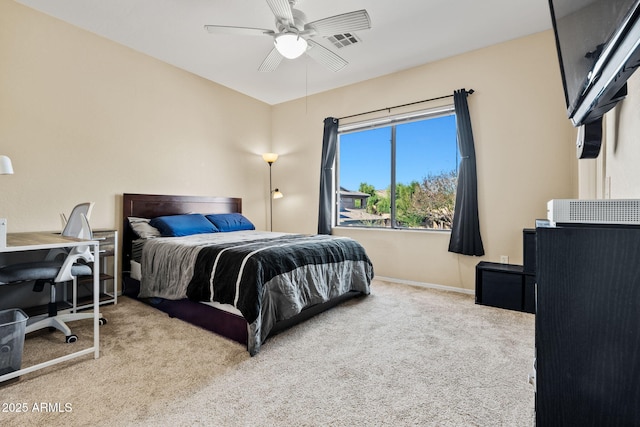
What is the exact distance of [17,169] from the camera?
8.92 feet

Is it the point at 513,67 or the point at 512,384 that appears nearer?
the point at 512,384

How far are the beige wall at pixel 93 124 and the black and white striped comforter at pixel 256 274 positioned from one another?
987 mm

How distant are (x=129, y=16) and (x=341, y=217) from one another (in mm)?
3516

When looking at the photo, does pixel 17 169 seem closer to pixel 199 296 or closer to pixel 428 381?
pixel 199 296

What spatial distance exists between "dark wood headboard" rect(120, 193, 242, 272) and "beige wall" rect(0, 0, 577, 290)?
11 centimetres

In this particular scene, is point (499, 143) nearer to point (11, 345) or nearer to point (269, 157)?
point (269, 157)

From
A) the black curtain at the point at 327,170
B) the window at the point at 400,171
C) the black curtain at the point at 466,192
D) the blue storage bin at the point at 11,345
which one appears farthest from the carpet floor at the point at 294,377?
the black curtain at the point at 327,170

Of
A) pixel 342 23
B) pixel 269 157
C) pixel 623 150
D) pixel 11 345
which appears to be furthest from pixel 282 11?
pixel 269 157

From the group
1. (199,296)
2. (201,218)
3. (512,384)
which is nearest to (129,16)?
(201,218)

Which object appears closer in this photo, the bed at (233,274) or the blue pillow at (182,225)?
the bed at (233,274)

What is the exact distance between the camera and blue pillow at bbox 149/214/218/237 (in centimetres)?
339

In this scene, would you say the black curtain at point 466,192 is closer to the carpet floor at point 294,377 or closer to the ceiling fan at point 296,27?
the carpet floor at point 294,377

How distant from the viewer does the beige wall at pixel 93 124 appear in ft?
8.96

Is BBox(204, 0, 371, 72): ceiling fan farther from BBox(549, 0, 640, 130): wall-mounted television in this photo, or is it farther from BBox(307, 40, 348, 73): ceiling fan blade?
BBox(549, 0, 640, 130): wall-mounted television
